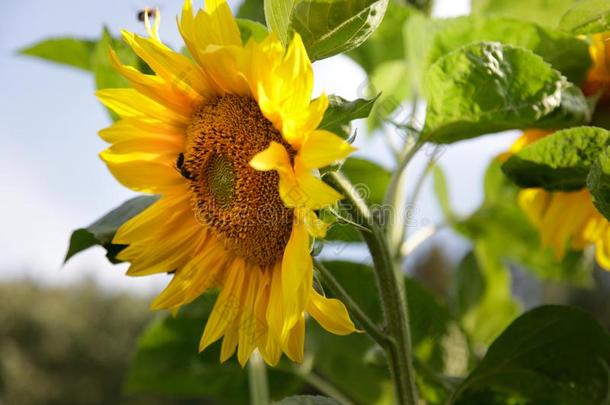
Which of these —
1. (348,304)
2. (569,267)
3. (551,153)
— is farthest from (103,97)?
(569,267)

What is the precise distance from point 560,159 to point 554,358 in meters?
0.17

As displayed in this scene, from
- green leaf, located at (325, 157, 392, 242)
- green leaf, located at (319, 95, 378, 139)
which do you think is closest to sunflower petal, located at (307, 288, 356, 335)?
green leaf, located at (319, 95, 378, 139)

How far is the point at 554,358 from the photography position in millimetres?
623

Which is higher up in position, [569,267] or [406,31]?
[406,31]

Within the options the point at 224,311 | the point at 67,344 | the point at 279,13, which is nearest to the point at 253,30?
the point at 279,13

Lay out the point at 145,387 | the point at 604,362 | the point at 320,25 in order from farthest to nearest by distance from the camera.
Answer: the point at 145,387, the point at 604,362, the point at 320,25

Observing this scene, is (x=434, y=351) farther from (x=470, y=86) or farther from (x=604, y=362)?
(x=470, y=86)

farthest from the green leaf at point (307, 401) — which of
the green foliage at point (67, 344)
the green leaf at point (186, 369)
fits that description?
the green foliage at point (67, 344)

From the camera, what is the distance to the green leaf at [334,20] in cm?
48

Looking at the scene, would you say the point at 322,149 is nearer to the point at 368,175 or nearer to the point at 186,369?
the point at 368,175

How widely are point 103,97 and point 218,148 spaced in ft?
0.29

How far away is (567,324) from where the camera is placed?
0.61 meters

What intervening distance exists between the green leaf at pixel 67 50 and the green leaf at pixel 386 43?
0.32 meters

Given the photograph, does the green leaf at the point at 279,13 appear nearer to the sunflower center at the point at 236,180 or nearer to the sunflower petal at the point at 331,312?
the sunflower center at the point at 236,180
